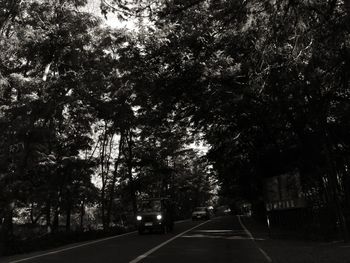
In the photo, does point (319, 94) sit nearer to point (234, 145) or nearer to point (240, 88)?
point (240, 88)

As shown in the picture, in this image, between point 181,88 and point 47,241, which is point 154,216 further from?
point 181,88

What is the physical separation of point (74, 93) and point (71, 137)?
220 inches

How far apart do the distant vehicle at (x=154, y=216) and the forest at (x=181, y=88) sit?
13.5 ft

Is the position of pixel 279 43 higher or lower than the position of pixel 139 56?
lower

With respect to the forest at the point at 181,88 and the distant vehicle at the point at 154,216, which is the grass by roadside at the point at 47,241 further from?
the distant vehicle at the point at 154,216

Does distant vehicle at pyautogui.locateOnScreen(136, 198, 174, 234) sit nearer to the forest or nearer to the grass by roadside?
the grass by roadside

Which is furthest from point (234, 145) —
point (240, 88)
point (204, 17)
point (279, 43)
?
point (279, 43)

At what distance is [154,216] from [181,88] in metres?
10.8

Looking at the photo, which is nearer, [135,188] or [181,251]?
[181,251]

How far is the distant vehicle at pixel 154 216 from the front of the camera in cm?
2771

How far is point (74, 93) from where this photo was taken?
24.1m

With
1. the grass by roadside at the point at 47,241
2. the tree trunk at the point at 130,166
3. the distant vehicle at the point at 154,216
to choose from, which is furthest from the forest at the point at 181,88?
the tree trunk at the point at 130,166

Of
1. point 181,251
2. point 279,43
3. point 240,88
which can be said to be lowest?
point 181,251

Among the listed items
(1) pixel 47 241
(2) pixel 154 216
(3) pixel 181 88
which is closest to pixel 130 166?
(2) pixel 154 216
